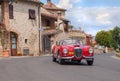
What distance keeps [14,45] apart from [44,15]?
1294 cm

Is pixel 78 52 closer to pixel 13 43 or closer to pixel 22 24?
pixel 13 43

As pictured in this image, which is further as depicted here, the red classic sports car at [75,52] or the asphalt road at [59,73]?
the red classic sports car at [75,52]

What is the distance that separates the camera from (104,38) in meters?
112

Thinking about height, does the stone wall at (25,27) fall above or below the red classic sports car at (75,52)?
above

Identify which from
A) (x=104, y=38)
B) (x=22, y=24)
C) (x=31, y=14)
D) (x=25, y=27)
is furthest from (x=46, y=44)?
(x=104, y=38)

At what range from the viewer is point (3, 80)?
1388cm

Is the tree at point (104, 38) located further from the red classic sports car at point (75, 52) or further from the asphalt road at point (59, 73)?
the asphalt road at point (59, 73)

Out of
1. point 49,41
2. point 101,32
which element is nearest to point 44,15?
point 49,41

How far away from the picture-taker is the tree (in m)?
112

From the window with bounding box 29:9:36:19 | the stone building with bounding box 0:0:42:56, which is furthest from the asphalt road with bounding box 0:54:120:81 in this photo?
the window with bounding box 29:9:36:19

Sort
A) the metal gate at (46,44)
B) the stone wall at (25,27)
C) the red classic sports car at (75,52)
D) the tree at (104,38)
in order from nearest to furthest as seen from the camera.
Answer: the red classic sports car at (75,52)
the stone wall at (25,27)
the metal gate at (46,44)
the tree at (104,38)

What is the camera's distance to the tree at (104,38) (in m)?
112

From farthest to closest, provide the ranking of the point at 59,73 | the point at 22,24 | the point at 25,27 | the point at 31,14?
the point at 31,14 < the point at 25,27 < the point at 22,24 < the point at 59,73

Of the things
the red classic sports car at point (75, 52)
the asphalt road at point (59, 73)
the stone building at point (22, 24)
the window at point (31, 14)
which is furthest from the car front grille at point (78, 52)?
the window at point (31, 14)
